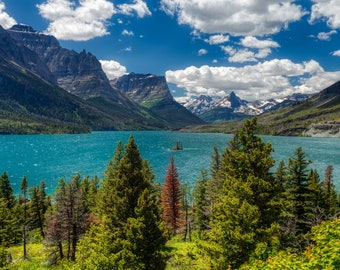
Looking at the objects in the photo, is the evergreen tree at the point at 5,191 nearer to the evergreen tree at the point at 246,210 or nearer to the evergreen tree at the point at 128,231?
the evergreen tree at the point at 128,231

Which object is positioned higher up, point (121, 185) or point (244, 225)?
point (121, 185)

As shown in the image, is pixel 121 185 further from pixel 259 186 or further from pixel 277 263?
pixel 277 263

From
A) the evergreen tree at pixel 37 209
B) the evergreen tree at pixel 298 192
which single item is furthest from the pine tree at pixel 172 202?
the evergreen tree at pixel 37 209

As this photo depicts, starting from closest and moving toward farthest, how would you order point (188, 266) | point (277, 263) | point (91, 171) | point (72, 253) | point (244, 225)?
point (277, 263) → point (244, 225) → point (188, 266) → point (72, 253) → point (91, 171)

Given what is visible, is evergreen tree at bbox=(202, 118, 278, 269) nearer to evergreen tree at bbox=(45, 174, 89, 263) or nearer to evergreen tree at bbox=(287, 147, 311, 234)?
evergreen tree at bbox=(287, 147, 311, 234)

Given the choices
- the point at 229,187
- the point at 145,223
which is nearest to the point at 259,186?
the point at 229,187

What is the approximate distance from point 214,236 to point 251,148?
820 centimetres

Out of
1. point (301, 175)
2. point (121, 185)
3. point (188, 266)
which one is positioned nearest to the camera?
point (121, 185)

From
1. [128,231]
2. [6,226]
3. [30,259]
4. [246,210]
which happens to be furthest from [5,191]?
[246,210]

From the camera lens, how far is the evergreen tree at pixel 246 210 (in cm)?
2227

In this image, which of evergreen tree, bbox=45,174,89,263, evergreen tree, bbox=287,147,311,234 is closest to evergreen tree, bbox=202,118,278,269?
evergreen tree, bbox=287,147,311,234

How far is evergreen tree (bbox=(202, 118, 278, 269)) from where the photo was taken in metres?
22.3

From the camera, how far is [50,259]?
48.2 metres

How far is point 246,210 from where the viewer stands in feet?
73.3
